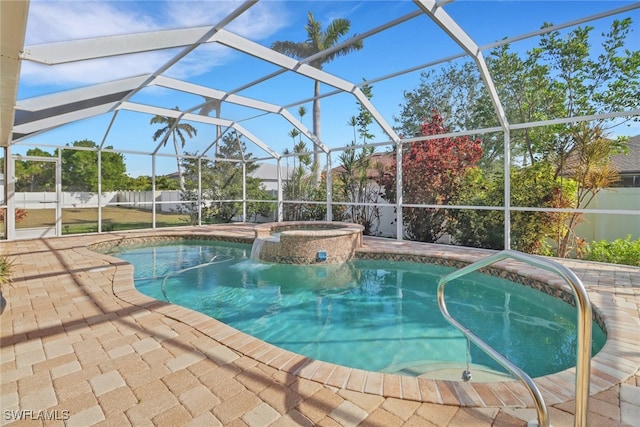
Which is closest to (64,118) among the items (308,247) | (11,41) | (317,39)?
(308,247)

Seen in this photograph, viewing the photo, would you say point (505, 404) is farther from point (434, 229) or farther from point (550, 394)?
point (434, 229)

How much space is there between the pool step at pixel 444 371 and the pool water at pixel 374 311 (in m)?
0.03

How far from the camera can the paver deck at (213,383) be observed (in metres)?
2.26

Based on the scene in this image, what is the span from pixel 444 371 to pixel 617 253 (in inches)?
287

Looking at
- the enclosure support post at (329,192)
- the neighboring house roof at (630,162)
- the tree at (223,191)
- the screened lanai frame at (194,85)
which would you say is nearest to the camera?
the screened lanai frame at (194,85)

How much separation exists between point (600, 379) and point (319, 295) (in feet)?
14.3

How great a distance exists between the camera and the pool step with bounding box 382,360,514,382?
137 inches

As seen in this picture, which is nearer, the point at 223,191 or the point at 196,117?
the point at 196,117

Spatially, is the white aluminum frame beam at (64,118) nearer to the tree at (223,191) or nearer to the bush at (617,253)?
the tree at (223,191)

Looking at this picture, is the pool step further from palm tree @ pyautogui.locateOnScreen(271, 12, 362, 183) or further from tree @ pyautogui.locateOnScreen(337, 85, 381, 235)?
palm tree @ pyautogui.locateOnScreen(271, 12, 362, 183)

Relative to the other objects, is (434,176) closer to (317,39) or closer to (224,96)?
(224,96)

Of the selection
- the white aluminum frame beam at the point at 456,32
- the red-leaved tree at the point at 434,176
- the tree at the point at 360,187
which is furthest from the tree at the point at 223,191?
the white aluminum frame beam at the point at 456,32

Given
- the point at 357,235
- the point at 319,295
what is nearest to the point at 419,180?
the point at 357,235

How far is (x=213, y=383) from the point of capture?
2.65m
